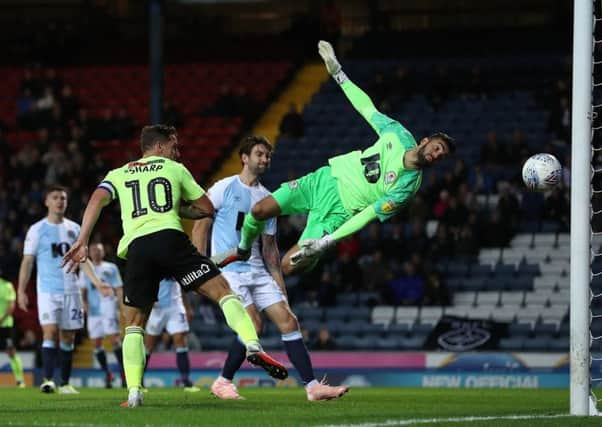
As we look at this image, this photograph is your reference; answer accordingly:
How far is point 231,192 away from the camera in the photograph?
12.8 meters

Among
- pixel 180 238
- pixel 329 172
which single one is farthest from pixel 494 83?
pixel 180 238

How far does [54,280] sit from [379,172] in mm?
5841

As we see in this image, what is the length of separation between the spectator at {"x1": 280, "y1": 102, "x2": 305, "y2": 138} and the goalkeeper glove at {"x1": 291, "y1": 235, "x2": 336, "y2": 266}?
17.6 metres

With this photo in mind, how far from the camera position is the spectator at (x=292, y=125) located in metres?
28.1

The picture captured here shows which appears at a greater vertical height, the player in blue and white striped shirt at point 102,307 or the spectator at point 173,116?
the spectator at point 173,116

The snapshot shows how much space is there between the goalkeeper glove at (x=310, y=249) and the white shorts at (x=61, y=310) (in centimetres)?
570

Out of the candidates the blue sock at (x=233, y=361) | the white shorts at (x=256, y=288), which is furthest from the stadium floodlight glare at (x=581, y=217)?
the blue sock at (x=233, y=361)

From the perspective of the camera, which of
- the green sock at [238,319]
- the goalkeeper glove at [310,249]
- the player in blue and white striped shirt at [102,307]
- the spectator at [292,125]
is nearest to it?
the green sock at [238,319]

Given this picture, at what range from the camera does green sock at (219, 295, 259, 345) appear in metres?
9.87

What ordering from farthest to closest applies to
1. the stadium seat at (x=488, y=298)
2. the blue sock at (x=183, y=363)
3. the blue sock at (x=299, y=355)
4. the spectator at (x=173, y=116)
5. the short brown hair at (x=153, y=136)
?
1. the spectator at (x=173, y=116)
2. the stadium seat at (x=488, y=298)
3. the blue sock at (x=183, y=363)
4. the blue sock at (x=299, y=355)
5. the short brown hair at (x=153, y=136)

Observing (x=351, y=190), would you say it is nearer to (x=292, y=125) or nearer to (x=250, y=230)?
(x=250, y=230)

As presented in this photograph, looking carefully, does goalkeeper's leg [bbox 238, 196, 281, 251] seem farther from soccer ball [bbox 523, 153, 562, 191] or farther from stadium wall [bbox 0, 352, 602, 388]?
stadium wall [bbox 0, 352, 602, 388]

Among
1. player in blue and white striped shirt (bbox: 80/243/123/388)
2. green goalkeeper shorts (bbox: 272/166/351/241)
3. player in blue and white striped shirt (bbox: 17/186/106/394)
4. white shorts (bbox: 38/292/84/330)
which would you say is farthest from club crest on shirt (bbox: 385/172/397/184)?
player in blue and white striped shirt (bbox: 80/243/123/388)

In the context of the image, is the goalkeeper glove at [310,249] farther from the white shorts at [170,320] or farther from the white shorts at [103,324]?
the white shorts at [103,324]
